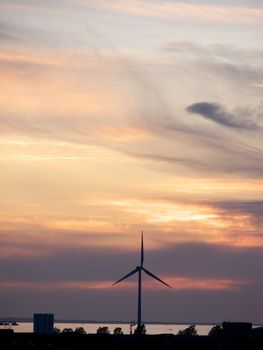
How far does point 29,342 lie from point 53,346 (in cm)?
338

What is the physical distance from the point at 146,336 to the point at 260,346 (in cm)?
1604

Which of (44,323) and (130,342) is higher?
(44,323)

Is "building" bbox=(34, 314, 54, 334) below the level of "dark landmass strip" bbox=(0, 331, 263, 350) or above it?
above

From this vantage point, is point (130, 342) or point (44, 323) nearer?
point (130, 342)

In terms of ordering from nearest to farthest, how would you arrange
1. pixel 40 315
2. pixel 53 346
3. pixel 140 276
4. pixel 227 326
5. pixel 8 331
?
pixel 53 346 → pixel 8 331 → pixel 227 326 → pixel 40 315 → pixel 140 276

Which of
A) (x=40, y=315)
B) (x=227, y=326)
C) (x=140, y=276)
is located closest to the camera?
(x=227, y=326)

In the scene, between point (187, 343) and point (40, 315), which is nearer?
point (187, 343)

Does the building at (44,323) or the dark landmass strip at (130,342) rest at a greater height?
the building at (44,323)

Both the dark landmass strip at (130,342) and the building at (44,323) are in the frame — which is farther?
the building at (44,323)

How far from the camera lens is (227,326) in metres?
161

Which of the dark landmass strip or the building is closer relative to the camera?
the dark landmass strip

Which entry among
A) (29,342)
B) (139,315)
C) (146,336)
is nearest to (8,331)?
(29,342)

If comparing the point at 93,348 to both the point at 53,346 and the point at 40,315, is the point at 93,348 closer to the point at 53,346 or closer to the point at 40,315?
the point at 53,346

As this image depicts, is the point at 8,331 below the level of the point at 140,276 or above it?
below
